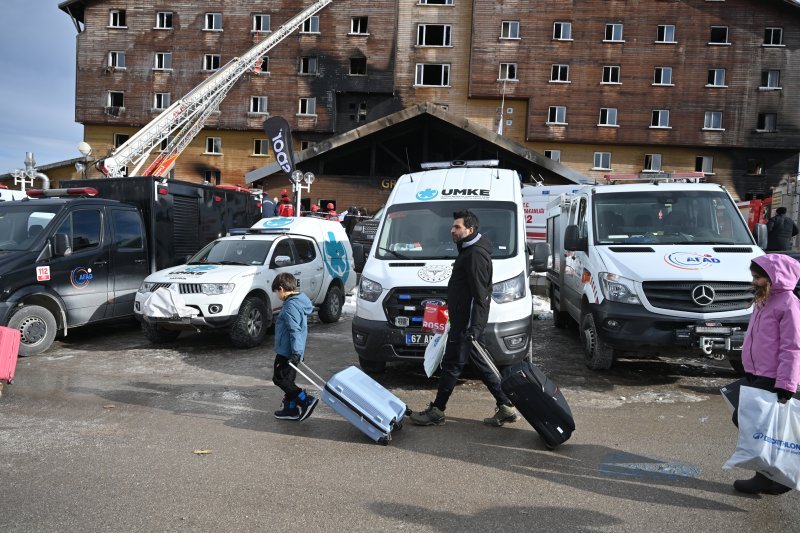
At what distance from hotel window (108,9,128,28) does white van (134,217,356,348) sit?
3271 centimetres

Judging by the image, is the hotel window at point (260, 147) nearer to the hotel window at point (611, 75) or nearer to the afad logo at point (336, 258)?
the hotel window at point (611, 75)

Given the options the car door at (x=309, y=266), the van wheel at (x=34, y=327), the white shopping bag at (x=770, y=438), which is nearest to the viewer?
the white shopping bag at (x=770, y=438)

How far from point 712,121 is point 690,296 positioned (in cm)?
3259

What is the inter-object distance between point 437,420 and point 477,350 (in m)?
0.78

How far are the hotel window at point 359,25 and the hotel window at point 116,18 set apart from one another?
1432 centimetres

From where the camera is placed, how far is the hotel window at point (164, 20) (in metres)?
36.6

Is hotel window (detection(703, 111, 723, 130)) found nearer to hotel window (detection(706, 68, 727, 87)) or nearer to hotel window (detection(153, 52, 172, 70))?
hotel window (detection(706, 68, 727, 87))

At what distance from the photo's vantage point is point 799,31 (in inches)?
1332

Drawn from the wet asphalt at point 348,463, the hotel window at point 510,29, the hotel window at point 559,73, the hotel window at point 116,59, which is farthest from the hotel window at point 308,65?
the wet asphalt at point 348,463

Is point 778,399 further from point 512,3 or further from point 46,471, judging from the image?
point 512,3

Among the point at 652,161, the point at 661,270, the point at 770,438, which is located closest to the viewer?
the point at 770,438

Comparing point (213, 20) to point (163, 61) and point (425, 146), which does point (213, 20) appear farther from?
point (425, 146)

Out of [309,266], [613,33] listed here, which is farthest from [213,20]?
[309,266]

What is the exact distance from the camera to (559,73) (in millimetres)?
34656
